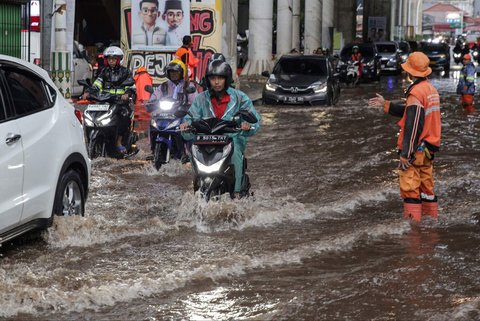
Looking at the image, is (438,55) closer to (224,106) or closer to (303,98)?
(303,98)

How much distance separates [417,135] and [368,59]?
1432 inches

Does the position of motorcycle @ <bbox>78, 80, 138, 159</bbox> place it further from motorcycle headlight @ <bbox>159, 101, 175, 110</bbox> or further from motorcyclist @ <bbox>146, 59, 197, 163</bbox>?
motorcycle headlight @ <bbox>159, 101, 175, 110</bbox>

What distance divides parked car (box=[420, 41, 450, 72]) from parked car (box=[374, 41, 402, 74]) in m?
6.31

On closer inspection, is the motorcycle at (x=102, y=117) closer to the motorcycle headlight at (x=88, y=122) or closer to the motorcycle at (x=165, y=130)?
the motorcycle headlight at (x=88, y=122)

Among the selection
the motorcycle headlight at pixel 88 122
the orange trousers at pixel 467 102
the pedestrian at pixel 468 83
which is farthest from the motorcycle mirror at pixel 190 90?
the orange trousers at pixel 467 102

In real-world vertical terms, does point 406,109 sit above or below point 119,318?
above

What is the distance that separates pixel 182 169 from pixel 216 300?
718cm

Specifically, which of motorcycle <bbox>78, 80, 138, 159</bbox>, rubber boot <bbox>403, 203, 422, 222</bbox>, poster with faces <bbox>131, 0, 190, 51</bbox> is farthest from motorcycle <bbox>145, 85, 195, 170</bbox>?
poster with faces <bbox>131, 0, 190, 51</bbox>

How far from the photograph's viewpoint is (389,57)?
52062 mm

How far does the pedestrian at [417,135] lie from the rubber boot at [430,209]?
12cm

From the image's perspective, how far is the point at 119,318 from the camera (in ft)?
22.0

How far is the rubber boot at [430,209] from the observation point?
410 inches

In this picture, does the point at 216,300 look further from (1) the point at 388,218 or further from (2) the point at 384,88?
(2) the point at 384,88

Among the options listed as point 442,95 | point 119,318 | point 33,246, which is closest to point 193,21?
point 442,95
